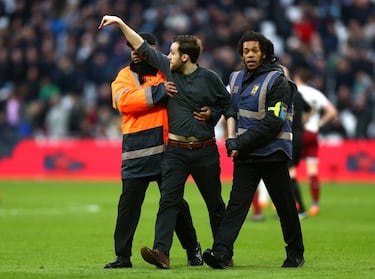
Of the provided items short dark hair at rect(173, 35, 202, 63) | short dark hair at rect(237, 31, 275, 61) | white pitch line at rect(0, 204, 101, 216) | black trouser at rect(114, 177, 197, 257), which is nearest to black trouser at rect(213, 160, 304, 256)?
black trouser at rect(114, 177, 197, 257)

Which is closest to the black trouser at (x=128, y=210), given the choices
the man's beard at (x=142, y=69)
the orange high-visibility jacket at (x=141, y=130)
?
the orange high-visibility jacket at (x=141, y=130)

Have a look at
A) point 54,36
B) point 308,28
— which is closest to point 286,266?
point 308,28

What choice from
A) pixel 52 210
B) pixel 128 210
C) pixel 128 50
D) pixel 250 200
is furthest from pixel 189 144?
pixel 128 50

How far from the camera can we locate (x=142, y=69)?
11.4 m

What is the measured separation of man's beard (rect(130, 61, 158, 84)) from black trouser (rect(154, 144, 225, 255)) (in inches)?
32.0

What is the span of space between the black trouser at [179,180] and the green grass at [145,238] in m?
0.44

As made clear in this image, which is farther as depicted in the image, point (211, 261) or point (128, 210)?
point (128, 210)

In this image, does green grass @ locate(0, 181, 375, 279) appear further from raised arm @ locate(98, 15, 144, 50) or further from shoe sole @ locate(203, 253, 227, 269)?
raised arm @ locate(98, 15, 144, 50)

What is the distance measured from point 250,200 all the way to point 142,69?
178 cm

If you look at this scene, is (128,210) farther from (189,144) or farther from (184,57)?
(184,57)

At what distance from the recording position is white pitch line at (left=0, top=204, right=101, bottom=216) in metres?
19.9

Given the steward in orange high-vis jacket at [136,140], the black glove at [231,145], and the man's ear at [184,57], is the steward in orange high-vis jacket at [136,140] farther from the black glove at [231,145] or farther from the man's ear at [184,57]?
the black glove at [231,145]

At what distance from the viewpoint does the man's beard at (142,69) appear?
448 inches

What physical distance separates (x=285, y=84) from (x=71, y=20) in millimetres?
25118
